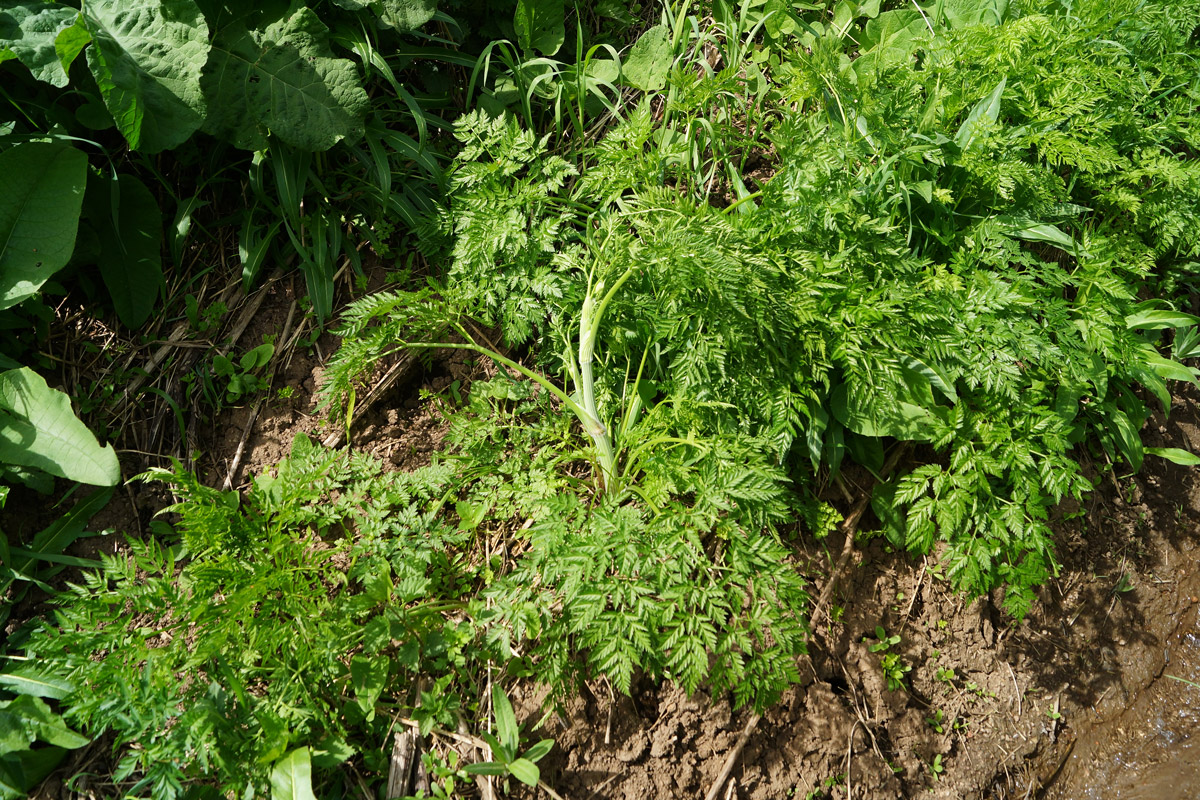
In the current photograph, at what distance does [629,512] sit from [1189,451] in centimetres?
218

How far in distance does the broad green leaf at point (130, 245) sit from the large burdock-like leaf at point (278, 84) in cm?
33

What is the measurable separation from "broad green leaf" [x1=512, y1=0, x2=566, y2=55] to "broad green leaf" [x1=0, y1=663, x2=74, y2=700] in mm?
2299

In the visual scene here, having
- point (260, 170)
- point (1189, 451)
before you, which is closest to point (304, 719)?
point (260, 170)

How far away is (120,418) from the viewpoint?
2.29 m

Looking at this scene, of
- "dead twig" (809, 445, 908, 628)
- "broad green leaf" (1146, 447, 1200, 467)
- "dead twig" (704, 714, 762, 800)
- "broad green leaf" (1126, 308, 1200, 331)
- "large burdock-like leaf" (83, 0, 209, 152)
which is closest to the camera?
"dead twig" (704, 714, 762, 800)

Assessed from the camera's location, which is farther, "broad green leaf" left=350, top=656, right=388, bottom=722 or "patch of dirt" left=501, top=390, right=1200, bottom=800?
"patch of dirt" left=501, top=390, right=1200, bottom=800

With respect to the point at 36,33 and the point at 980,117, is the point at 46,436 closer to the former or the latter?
the point at 36,33

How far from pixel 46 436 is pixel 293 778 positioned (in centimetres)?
115

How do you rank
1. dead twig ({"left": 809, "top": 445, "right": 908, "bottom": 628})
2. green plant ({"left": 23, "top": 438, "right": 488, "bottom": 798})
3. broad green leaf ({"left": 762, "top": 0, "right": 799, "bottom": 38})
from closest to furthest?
green plant ({"left": 23, "top": 438, "right": 488, "bottom": 798}) → dead twig ({"left": 809, "top": 445, "right": 908, "bottom": 628}) → broad green leaf ({"left": 762, "top": 0, "right": 799, "bottom": 38})

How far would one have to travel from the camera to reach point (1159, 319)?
96.3 inches

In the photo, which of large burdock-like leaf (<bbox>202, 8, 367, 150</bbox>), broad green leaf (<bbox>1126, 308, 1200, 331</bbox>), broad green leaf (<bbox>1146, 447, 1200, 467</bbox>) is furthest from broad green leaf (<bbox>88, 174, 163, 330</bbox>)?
broad green leaf (<bbox>1146, 447, 1200, 467</bbox>)

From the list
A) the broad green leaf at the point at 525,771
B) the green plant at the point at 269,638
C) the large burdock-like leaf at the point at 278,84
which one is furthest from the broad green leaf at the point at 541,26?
the broad green leaf at the point at 525,771

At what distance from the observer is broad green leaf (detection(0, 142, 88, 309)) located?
2.12 metres

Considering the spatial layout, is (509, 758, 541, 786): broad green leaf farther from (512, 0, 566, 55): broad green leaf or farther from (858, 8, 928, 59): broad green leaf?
(858, 8, 928, 59): broad green leaf
